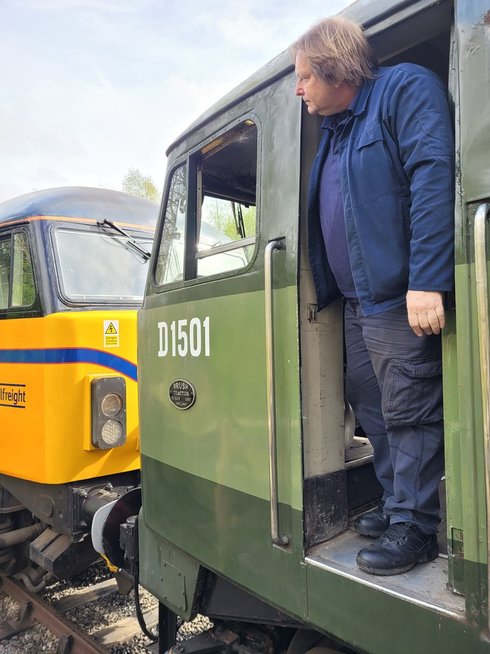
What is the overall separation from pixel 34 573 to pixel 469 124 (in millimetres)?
4392

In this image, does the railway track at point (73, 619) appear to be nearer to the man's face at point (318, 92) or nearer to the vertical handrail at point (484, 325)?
the vertical handrail at point (484, 325)

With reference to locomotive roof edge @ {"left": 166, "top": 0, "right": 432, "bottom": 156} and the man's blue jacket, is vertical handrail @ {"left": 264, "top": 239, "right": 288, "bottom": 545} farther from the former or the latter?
locomotive roof edge @ {"left": 166, "top": 0, "right": 432, "bottom": 156}

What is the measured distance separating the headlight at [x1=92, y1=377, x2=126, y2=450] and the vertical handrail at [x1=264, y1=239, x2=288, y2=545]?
7.12 feet

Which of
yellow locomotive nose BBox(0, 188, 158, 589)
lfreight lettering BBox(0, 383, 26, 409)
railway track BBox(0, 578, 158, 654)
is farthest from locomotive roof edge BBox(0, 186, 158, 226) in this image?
railway track BBox(0, 578, 158, 654)

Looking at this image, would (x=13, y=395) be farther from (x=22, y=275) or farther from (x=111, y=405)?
(x=22, y=275)

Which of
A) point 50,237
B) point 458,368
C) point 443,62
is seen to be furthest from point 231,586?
point 50,237

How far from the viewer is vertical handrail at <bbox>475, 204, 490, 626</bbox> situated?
1176 mm

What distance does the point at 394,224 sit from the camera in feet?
4.92

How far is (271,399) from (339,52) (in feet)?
3.48

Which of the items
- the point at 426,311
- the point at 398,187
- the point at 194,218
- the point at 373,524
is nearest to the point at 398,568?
→ the point at 373,524

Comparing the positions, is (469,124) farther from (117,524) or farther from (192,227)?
(117,524)

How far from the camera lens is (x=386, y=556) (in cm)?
151

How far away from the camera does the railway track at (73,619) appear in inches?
138

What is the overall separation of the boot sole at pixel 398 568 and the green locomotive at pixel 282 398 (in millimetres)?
21
